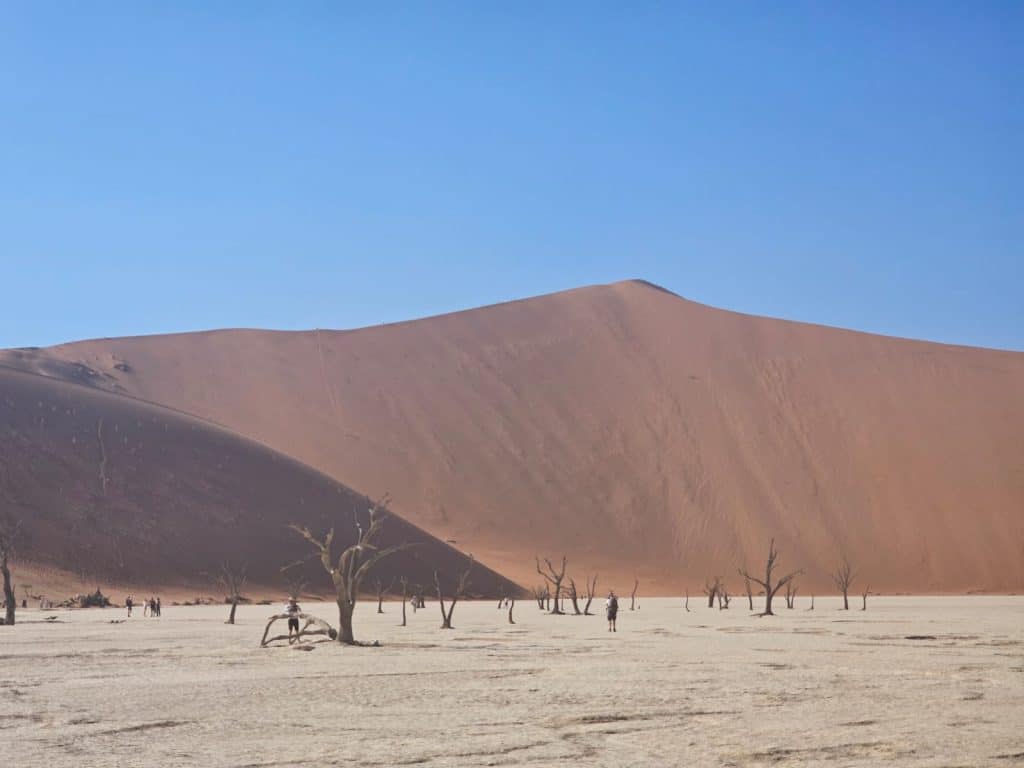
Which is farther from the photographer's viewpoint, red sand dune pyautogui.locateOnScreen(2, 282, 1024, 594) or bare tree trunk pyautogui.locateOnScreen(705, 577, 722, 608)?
red sand dune pyautogui.locateOnScreen(2, 282, 1024, 594)

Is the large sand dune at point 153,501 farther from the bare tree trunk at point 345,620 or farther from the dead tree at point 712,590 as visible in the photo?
the bare tree trunk at point 345,620

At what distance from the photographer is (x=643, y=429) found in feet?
322

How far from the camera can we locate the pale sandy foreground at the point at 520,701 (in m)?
12.5

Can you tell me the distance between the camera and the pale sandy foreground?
1251 centimetres

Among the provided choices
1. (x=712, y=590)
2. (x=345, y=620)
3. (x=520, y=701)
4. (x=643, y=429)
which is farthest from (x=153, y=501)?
(x=520, y=701)

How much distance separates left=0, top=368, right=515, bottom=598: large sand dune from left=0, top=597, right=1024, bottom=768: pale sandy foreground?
111 feet

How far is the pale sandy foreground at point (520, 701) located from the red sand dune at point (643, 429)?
170 ft

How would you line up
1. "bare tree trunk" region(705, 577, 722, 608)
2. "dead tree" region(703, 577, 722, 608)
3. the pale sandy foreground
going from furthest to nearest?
"dead tree" region(703, 577, 722, 608), "bare tree trunk" region(705, 577, 722, 608), the pale sandy foreground

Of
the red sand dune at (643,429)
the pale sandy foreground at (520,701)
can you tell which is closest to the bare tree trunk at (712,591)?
the red sand dune at (643,429)

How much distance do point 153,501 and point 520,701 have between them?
2232 inches

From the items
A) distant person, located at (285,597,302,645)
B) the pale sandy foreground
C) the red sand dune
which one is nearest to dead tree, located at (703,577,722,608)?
the red sand dune

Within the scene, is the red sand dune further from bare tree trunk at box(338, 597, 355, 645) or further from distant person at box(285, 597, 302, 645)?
bare tree trunk at box(338, 597, 355, 645)

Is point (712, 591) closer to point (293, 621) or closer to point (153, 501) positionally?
point (293, 621)

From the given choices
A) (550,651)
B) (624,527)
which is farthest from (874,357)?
(550,651)
